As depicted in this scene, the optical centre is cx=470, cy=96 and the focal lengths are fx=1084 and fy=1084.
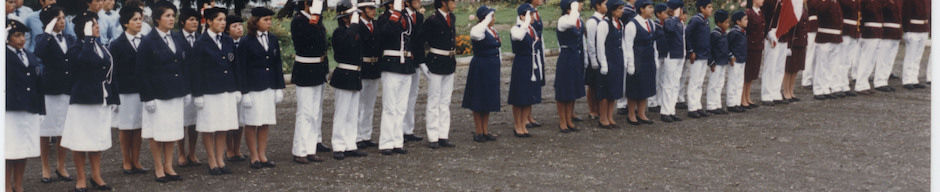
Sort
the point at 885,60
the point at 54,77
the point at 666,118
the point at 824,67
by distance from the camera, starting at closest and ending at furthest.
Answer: the point at 54,77 < the point at 666,118 < the point at 824,67 < the point at 885,60

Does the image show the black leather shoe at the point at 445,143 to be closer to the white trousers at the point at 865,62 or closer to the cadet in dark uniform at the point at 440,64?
the cadet in dark uniform at the point at 440,64

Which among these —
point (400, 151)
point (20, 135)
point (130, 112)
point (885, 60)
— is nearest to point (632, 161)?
point (400, 151)

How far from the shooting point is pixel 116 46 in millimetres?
8320

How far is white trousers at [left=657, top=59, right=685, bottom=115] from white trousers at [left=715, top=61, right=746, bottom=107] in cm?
93

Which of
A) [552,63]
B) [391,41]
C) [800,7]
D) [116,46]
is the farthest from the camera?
[552,63]

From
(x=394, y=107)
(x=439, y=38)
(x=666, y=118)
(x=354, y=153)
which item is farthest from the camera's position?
(x=666, y=118)

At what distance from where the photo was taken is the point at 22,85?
750cm

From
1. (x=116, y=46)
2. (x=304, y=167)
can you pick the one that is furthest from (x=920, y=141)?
(x=116, y=46)

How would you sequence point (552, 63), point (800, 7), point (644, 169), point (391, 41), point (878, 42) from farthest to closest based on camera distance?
point (552, 63) → point (878, 42) → point (800, 7) → point (391, 41) → point (644, 169)

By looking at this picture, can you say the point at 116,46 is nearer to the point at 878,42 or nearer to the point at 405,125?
the point at 405,125

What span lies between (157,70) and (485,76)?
342 cm

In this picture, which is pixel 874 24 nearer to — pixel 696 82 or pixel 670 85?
pixel 696 82

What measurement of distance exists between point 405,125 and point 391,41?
4.28 feet

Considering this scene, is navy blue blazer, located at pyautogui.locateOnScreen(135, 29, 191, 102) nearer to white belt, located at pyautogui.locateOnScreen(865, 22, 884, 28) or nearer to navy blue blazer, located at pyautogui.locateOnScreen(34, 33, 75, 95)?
navy blue blazer, located at pyautogui.locateOnScreen(34, 33, 75, 95)
